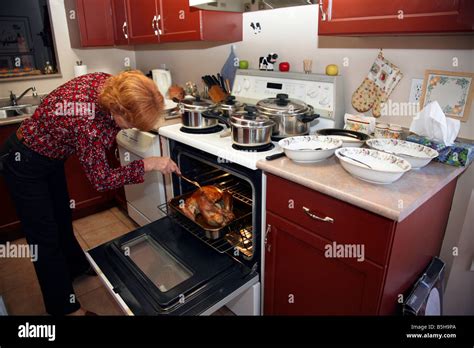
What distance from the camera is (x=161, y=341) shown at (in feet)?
3.49

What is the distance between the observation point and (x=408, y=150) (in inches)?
49.5

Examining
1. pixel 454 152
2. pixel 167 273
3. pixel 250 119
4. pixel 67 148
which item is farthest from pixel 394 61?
pixel 67 148

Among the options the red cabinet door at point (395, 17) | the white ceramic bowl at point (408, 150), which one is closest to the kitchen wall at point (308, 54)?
the white ceramic bowl at point (408, 150)

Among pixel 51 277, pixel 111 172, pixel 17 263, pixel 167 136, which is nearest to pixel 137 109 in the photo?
pixel 111 172

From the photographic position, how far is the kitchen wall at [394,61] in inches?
52.0

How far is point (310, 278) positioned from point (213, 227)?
0.46 m

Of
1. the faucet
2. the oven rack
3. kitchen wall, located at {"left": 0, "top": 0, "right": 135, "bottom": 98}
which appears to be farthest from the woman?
kitchen wall, located at {"left": 0, "top": 0, "right": 135, "bottom": 98}

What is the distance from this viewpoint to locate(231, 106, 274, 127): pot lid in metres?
1.36

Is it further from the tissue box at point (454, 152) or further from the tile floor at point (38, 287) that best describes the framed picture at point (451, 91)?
the tile floor at point (38, 287)

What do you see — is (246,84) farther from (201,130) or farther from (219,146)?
(219,146)

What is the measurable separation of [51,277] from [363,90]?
5.86ft

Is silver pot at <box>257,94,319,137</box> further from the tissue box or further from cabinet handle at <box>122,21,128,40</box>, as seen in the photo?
cabinet handle at <box>122,21,128,40</box>

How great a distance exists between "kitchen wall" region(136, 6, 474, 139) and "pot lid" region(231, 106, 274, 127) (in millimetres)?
510

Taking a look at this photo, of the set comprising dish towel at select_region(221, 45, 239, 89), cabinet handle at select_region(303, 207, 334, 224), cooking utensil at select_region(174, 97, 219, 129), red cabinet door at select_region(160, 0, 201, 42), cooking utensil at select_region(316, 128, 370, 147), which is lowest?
cabinet handle at select_region(303, 207, 334, 224)
